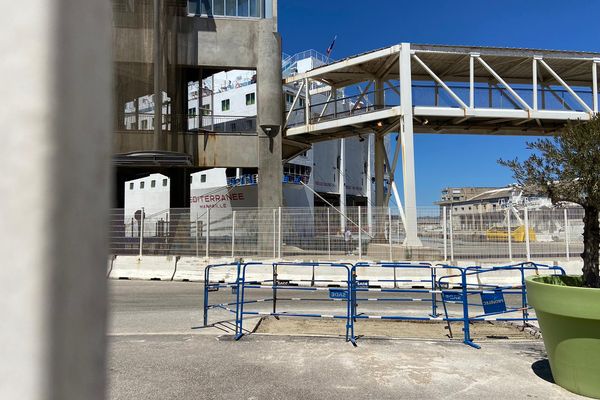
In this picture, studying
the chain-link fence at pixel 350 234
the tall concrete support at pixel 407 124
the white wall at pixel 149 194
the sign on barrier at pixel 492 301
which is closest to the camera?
the sign on barrier at pixel 492 301

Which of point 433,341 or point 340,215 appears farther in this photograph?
point 340,215

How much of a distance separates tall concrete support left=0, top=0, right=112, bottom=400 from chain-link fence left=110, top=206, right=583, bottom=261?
15.4 meters

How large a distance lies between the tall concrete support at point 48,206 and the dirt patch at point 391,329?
7392 millimetres

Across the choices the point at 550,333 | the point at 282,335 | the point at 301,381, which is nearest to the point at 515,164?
the point at 550,333

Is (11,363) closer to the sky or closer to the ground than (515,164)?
closer to the ground

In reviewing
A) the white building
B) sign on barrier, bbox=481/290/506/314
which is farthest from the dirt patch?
the white building

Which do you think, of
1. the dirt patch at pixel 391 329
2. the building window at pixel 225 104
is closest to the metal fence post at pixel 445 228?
the dirt patch at pixel 391 329

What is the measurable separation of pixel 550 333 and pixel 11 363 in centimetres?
528

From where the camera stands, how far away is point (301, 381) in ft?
17.5

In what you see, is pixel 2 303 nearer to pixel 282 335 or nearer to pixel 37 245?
pixel 37 245

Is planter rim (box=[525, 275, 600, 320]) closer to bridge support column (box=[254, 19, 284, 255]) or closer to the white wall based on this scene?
bridge support column (box=[254, 19, 284, 255])

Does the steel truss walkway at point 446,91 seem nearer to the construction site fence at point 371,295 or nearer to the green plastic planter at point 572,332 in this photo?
the construction site fence at point 371,295

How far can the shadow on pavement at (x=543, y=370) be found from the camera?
5.45 metres

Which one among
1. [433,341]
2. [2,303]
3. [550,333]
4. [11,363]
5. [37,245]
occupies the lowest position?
[433,341]
